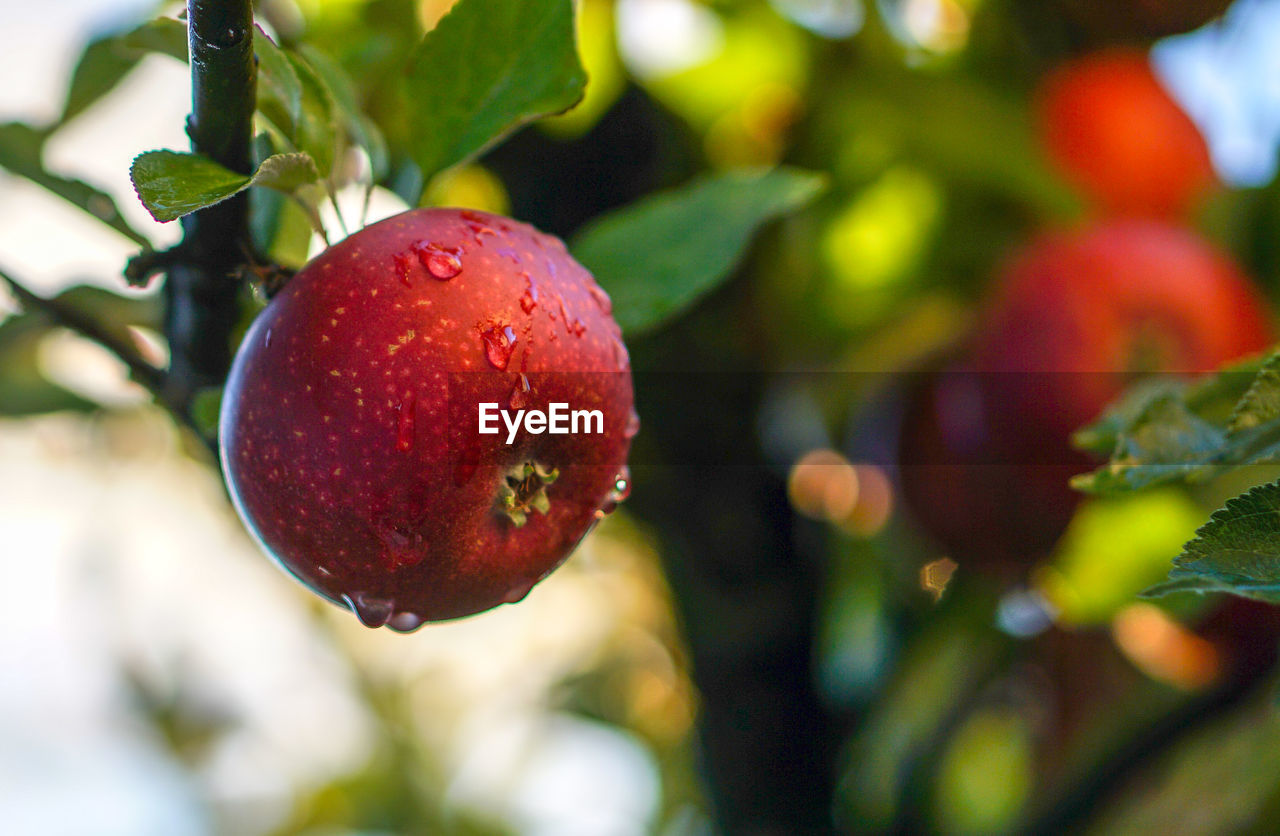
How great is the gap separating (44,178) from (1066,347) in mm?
523

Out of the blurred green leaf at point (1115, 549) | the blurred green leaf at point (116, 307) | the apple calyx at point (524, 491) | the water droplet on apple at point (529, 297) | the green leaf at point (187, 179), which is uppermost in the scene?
the green leaf at point (187, 179)

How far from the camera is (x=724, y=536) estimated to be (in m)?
0.72

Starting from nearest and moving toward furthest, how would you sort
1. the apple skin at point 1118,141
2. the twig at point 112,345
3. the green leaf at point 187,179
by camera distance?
the green leaf at point 187,179 < the twig at point 112,345 < the apple skin at point 1118,141

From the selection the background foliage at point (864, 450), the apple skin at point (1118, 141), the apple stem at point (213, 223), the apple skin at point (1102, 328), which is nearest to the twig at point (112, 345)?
the apple stem at point (213, 223)

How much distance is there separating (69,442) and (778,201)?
79cm

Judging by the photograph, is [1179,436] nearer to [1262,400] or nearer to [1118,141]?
[1262,400]

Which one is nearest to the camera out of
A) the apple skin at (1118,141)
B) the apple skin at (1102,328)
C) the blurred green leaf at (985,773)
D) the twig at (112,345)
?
the twig at (112,345)

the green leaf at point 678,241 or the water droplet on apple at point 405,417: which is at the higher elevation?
the water droplet on apple at point 405,417

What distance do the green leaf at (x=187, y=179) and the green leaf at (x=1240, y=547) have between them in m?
0.25

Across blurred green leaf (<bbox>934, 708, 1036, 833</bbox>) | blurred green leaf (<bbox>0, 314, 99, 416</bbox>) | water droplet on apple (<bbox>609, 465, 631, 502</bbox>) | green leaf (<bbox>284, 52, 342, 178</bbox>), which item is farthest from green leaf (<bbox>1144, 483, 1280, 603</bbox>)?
blurred green leaf (<bbox>934, 708, 1036, 833</bbox>)

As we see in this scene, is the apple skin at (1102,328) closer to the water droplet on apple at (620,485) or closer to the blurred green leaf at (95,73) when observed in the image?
the water droplet on apple at (620,485)

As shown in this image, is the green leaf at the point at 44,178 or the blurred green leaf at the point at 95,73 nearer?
the green leaf at the point at 44,178

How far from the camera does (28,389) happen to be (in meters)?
0.50

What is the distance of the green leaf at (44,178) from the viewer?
31 cm
